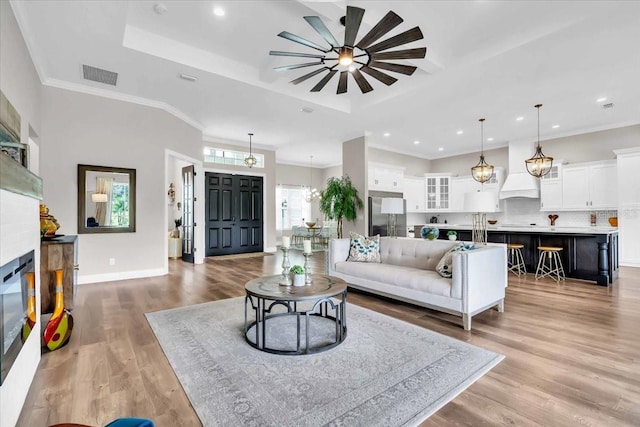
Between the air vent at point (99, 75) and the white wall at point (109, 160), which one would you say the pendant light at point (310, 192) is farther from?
the air vent at point (99, 75)

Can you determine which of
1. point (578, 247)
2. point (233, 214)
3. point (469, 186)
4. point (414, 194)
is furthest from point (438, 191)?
point (233, 214)

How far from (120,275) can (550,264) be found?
7627mm

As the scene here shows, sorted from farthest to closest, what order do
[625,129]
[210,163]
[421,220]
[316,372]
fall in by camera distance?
[421,220] < [210,163] < [625,129] < [316,372]

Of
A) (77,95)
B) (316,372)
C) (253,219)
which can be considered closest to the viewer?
(316,372)

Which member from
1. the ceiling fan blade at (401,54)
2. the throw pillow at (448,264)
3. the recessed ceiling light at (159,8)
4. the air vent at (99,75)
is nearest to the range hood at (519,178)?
the throw pillow at (448,264)

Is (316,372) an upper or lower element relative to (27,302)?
lower

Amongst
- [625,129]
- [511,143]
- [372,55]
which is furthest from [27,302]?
[625,129]

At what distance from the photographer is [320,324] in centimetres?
326

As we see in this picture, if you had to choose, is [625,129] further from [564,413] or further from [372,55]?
[564,413]

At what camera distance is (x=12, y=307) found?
175 cm

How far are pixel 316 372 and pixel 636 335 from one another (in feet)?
10.1

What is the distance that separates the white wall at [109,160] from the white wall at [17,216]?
2.81 ft

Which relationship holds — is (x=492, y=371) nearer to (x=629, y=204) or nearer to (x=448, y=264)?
(x=448, y=264)

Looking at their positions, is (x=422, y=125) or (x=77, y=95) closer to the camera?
(x=77, y=95)
